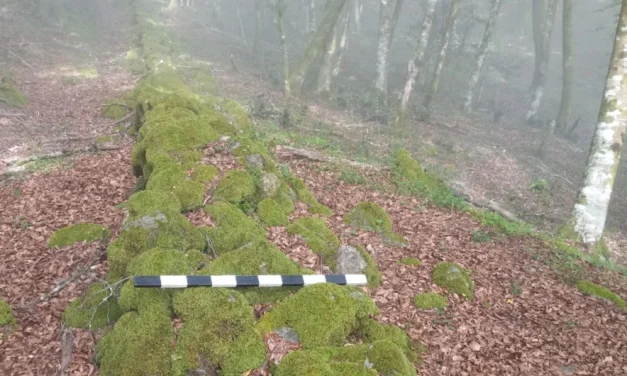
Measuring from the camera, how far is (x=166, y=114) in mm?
9539

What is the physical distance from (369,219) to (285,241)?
7.62 feet

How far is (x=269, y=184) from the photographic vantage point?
7.78 meters

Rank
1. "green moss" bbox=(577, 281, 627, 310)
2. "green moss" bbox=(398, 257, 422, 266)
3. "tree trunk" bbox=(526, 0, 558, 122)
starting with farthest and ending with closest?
"tree trunk" bbox=(526, 0, 558, 122)
"green moss" bbox=(398, 257, 422, 266)
"green moss" bbox=(577, 281, 627, 310)

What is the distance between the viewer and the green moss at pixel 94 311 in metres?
4.97

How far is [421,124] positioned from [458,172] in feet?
17.7

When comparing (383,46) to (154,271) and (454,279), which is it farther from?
(154,271)

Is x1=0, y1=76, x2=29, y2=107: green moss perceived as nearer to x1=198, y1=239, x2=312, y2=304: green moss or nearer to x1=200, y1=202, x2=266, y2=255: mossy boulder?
x1=200, y1=202, x2=266, y2=255: mossy boulder

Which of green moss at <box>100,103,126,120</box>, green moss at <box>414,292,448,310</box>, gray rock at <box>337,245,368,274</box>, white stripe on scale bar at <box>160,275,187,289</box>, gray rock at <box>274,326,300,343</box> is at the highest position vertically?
white stripe on scale bar at <box>160,275,187,289</box>

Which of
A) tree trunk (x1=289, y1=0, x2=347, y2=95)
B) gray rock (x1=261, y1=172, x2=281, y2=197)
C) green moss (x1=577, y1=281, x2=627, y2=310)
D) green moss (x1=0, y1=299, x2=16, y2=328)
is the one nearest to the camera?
green moss (x1=0, y1=299, x2=16, y2=328)

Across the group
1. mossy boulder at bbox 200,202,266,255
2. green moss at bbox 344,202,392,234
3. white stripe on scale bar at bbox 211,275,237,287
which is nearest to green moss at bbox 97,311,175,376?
white stripe on scale bar at bbox 211,275,237,287

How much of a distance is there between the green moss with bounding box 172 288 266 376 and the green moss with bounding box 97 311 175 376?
13 centimetres

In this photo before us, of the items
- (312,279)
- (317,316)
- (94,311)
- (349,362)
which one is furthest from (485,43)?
(94,311)

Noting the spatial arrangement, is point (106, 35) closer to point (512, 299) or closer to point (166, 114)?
point (166, 114)

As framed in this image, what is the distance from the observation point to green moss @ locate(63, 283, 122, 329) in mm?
4969
